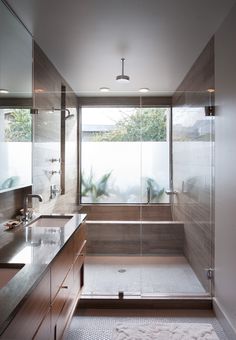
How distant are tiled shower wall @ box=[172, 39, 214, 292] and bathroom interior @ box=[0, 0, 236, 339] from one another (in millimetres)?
15

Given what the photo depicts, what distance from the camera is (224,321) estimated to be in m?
2.39

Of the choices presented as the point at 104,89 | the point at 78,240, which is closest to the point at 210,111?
the point at 78,240

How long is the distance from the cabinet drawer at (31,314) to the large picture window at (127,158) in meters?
3.21

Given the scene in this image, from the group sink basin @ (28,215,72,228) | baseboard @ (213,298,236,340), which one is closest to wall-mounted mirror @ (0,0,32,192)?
sink basin @ (28,215,72,228)

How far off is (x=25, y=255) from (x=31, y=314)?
39 cm

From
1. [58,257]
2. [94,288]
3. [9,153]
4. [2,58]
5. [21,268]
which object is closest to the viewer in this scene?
[21,268]

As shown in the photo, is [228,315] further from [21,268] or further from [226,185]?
[21,268]

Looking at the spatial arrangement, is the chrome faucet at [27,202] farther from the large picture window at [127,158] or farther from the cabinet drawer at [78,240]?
the large picture window at [127,158]

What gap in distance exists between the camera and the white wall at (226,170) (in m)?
2.17

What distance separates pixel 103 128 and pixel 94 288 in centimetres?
252

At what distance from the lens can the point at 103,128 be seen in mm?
4723

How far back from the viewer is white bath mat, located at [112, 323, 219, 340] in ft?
7.54

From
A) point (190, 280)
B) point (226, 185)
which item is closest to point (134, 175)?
point (190, 280)

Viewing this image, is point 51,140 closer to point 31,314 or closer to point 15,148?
point 15,148
